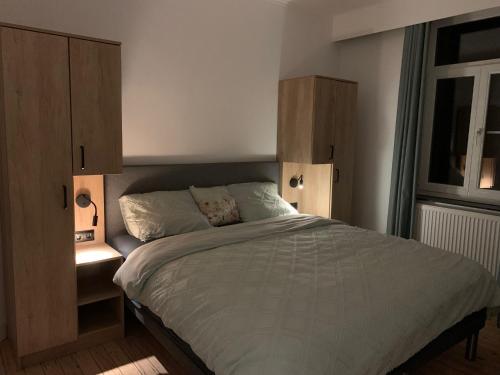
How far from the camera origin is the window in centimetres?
329

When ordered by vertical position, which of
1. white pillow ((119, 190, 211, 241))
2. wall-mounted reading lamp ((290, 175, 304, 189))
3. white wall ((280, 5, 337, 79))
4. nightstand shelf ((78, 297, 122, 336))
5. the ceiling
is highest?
the ceiling

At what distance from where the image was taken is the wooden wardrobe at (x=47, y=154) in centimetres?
206

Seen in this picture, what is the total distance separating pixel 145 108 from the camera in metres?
2.91

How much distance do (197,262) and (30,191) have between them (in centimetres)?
96

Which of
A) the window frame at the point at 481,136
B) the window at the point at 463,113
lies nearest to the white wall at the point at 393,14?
the window at the point at 463,113

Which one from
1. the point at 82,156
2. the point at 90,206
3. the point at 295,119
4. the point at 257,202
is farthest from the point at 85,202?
the point at 295,119

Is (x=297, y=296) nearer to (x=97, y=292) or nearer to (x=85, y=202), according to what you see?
(x=97, y=292)

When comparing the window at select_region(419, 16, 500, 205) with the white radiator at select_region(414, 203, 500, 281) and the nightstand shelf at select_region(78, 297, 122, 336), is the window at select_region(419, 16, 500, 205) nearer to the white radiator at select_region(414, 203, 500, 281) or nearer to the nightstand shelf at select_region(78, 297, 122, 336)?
the white radiator at select_region(414, 203, 500, 281)

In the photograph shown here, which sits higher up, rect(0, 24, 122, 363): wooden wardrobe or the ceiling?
the ceiling

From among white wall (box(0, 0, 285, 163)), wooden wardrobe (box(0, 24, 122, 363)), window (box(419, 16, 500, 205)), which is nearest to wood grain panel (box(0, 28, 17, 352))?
wooden wardrobe (box(0, 24, 122, 363))

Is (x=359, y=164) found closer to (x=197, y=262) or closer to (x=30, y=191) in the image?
(x=197, y=262)

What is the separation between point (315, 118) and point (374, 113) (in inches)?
34.0

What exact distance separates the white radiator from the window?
0.21 m

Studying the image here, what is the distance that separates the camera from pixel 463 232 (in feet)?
11.0
